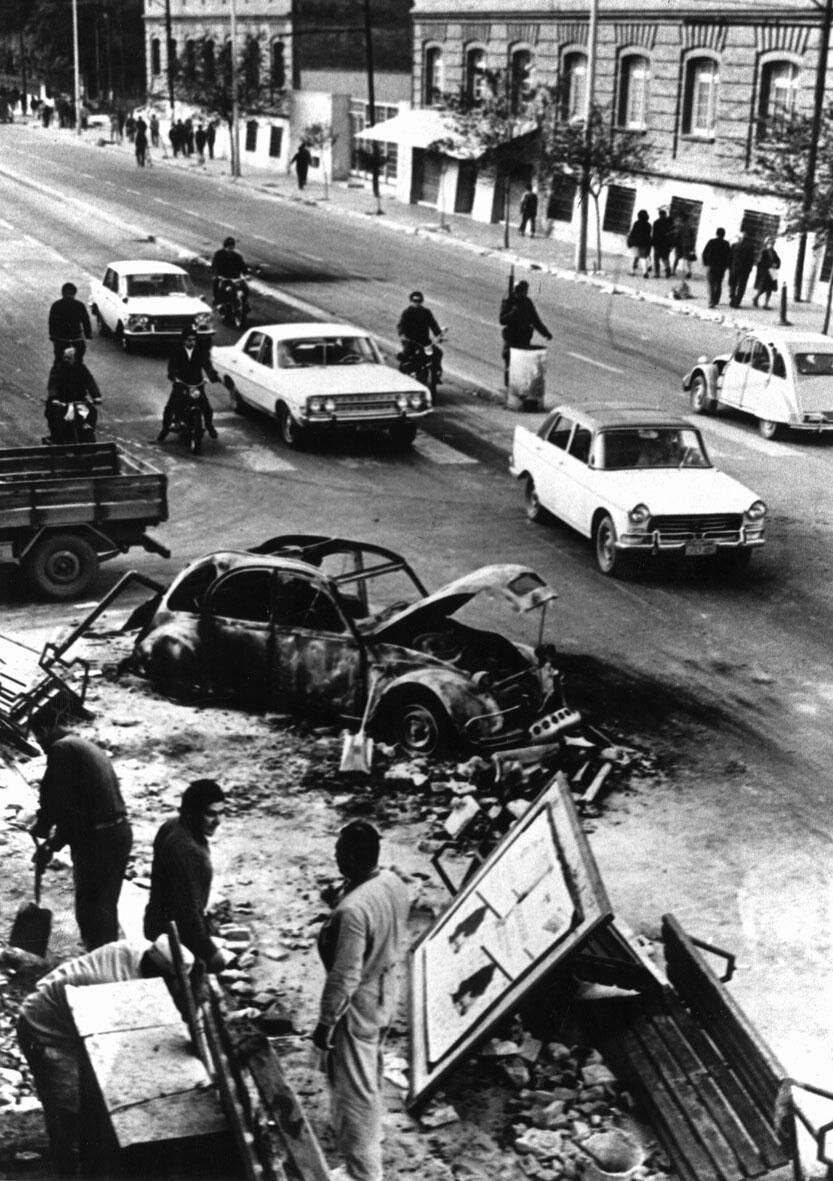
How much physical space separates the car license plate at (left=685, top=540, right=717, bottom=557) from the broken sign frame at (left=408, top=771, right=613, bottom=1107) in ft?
26.1

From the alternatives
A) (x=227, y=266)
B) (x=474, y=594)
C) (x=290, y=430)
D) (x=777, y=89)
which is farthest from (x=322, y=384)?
(x=777, y=89)

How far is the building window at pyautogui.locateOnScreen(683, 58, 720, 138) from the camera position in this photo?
133ft

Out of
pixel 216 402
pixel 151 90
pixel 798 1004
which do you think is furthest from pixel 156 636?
pixel 151 90

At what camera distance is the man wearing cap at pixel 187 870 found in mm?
7781

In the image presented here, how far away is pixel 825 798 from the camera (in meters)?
11.6

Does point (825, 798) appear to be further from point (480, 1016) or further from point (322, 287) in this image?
point (322, 287)

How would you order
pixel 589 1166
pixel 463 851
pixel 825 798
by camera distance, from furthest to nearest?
pixel 825 798 → pixel 463 851 → pixel 589 1166

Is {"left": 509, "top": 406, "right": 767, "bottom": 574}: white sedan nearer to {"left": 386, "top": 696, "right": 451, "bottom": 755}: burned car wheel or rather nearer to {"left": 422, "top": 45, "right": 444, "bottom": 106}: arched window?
{"left": 386, "top": 696, "right": 451, "bottom": 755}: burned car wheel

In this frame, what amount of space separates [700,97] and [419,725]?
3263cm

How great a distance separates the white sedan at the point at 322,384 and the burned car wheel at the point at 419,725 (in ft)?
31.2

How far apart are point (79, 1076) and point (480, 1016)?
2.08 metres

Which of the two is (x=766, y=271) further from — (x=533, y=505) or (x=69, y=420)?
(x=69, y=420)

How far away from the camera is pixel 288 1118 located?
625 centimetres

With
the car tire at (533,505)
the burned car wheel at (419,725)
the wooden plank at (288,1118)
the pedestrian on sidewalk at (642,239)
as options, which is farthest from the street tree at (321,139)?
the wooden plank at (288,1118)
